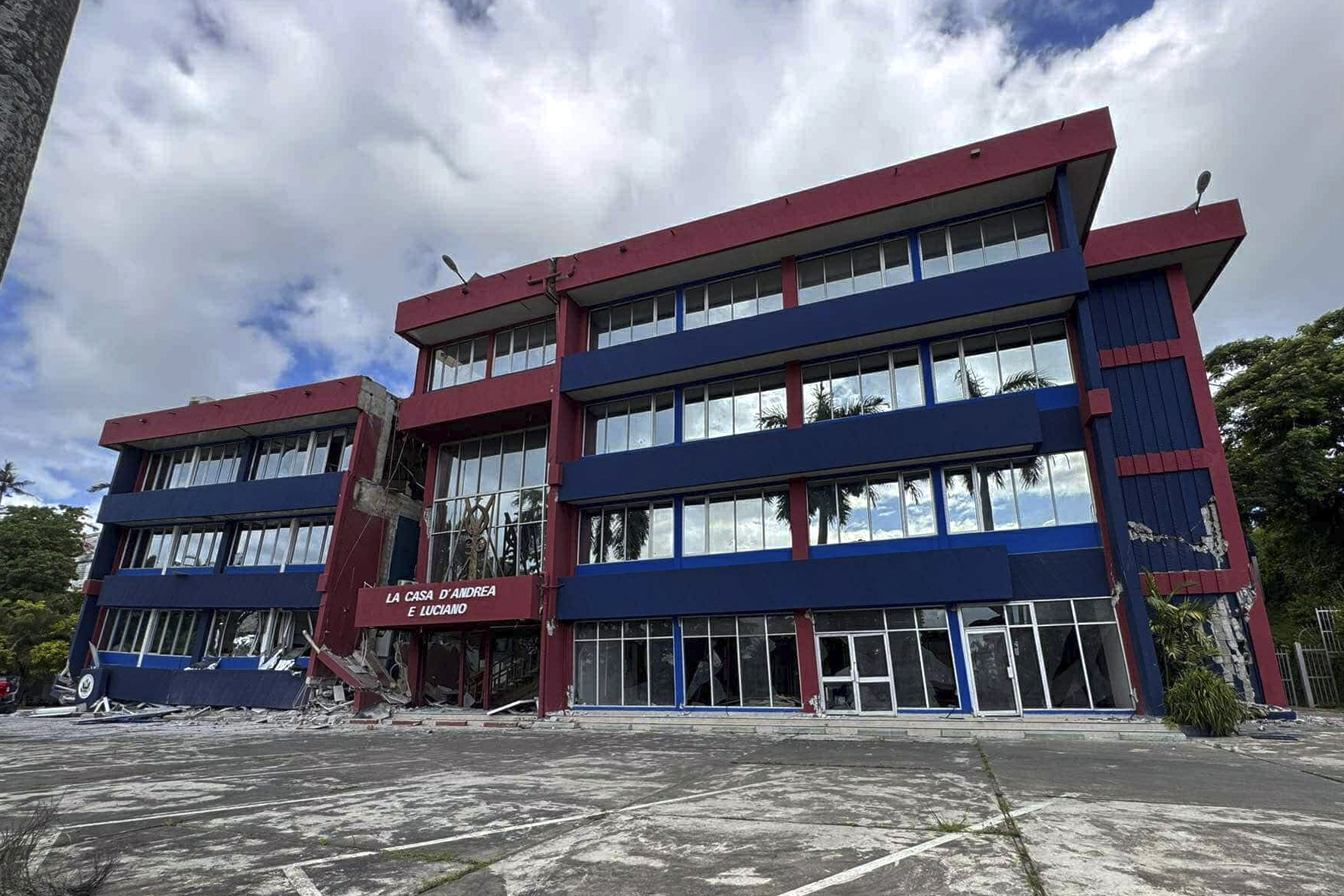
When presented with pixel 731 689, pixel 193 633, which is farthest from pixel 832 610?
pixel 193 633

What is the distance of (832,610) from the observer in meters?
18.1

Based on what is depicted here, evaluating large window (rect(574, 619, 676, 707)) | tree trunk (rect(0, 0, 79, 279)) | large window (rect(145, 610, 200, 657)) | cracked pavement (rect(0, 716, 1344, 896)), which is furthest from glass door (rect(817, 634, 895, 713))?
large window (rect(145, 610, 200, 657))

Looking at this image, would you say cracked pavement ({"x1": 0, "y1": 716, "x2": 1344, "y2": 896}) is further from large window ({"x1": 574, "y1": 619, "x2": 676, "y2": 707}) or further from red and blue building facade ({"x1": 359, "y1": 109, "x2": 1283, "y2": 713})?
large window ({"x1": 574, "y1": 619, "x2": 676, "y2": 707})

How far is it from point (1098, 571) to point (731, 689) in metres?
9.83

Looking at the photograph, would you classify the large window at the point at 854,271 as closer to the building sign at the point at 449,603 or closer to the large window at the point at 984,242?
the large window at the point at 984,242

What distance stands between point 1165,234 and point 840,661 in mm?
14380

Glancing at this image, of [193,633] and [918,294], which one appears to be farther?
[193,633]

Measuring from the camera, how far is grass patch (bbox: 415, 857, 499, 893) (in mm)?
4547

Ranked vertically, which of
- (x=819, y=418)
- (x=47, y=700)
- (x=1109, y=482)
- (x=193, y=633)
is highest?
(x=819, y=418)

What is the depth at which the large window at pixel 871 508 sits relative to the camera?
18.1m

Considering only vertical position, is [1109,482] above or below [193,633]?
above

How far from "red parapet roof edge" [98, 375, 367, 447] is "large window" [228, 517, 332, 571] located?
4418 millimetres

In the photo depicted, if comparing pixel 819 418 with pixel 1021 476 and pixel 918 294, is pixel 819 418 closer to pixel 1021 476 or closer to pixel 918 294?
pixel 918 294

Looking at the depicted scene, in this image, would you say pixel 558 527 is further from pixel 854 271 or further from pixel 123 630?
pixel 123 630
